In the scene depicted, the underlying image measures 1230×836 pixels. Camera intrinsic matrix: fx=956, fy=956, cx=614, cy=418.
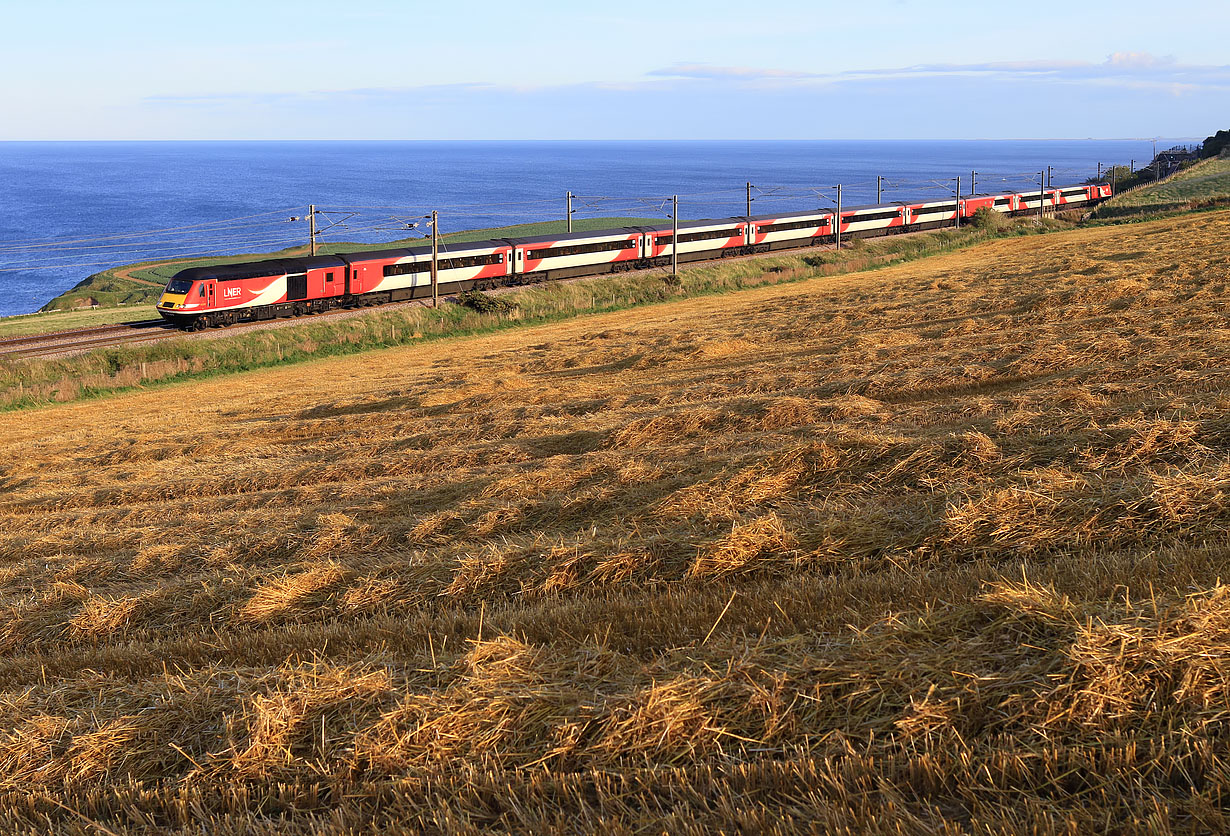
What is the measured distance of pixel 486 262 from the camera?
50.9 meters

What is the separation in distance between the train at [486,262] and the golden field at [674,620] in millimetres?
27308

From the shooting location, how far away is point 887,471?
937 centimetres

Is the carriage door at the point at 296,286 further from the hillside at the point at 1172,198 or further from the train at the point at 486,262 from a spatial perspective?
the hillside at the point at 1172,198

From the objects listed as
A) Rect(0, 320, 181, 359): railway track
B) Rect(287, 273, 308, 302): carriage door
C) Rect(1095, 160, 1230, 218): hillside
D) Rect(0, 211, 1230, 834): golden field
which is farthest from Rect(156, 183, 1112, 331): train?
Rect(0, 211, 1230, 834): golden field

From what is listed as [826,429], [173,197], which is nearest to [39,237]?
[173,197]

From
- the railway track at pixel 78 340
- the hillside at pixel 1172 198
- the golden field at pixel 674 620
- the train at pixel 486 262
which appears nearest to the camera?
the golden field at pixel 674 620

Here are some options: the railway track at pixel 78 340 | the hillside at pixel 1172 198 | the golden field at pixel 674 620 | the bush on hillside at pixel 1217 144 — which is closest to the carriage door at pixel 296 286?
the railway track at pixel 78 340

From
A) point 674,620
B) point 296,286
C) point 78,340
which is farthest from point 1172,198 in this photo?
point 674,620

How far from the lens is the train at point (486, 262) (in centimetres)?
4181

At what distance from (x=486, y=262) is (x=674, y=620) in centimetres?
4607

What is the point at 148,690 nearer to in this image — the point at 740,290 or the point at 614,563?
the point at 614,563

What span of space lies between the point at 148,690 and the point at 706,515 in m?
4.72

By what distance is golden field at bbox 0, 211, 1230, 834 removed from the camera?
168 inches

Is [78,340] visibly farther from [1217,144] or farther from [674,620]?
[1217,144]
